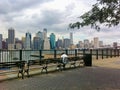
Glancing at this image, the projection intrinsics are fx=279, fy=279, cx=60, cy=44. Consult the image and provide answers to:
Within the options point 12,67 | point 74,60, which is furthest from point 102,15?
point 74,60

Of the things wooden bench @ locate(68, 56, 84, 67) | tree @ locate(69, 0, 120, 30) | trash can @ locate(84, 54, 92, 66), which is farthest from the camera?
trash can @ locate(84, 54, 92, 66)

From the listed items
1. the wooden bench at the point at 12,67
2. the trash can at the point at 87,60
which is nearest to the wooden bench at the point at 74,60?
the trash can at the point at 87,60

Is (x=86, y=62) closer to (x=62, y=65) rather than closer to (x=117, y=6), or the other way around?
(x=62, y=65)

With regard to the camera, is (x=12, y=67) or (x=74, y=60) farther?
(x=74, y=60)

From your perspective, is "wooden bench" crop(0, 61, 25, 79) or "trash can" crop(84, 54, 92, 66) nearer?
"wooden bench" crop(0, 61, 25, 79)

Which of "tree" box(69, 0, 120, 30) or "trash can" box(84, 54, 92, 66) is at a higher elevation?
"tree" box(69, 0, 120, 30)

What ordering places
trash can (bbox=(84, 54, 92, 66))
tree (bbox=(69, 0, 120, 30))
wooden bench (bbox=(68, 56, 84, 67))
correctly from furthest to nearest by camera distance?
trash can (bbox=(84, 54, 92, 66))
wooden bench (bbox=(68, 56, 84, 67))
tree (bbox=(69, 0, 120, 30))

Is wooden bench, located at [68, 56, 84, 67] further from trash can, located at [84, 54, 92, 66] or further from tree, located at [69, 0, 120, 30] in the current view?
tree, located at [69, 0, 120, 30]

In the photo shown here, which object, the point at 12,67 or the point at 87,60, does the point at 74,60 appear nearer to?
the point at 87,60

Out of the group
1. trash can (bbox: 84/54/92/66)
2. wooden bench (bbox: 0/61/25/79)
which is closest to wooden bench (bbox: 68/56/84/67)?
trash can (bbox: 84/54/92/66)

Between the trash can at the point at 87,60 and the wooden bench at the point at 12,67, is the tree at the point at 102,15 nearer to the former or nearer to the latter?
the wooden bench at the point at 12,67

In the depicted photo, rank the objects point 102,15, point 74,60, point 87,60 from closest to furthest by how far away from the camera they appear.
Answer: point 102,15 < point 74,60 < point 87,60

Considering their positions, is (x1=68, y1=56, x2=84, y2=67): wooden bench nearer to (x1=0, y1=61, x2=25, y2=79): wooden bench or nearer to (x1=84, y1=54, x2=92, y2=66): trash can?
(x1=84, y1=54, x2=92, y2=66): trash can

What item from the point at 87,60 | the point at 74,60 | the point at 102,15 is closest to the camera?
the point at 102,15
